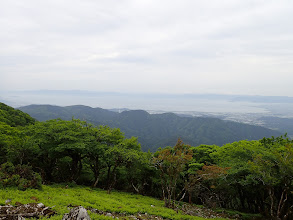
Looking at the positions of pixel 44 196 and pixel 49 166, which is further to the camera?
pixel 49 166

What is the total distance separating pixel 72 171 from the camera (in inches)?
876

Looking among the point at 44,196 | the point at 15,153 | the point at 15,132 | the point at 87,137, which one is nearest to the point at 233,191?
the point at 87,137

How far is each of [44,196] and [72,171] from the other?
1017 centimetres

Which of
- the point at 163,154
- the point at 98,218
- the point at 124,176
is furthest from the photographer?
the point at 124,176

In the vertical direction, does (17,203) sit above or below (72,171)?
above

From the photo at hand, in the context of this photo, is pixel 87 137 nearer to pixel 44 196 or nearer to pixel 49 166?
pixel 49 166

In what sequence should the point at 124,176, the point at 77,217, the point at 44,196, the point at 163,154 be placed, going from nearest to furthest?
the point at 77,217 → the point at 44,196 → the point at 163,154 → the point at 124,176

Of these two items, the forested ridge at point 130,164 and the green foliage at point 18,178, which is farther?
the forested ridge at point 130,164

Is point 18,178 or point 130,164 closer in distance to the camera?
point 18,178

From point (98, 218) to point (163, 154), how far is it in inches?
349

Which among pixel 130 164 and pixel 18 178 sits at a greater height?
pixel 18 178

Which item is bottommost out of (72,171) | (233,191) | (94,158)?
(233,191)

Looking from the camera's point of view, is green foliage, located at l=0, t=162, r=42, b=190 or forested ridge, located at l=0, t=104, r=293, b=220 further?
forested ridge, located at l=0, t=104, r=293, b=220

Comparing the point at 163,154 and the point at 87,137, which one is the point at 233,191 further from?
the point at 87,137
